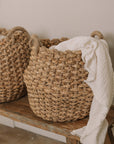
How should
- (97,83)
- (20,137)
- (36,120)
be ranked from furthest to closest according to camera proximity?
(20,137)
(36,120)
(97,83)

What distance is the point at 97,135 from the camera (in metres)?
0.85

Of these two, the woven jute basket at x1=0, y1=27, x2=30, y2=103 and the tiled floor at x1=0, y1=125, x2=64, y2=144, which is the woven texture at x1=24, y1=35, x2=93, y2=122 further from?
the tiled floor at x1=0, y1=125, x2=64, y2=144

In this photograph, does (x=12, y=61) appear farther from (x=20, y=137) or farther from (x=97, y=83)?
(x=20, y=137)

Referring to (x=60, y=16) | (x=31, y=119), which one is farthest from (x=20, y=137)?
(x=60, y=16)

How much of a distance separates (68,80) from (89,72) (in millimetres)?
81

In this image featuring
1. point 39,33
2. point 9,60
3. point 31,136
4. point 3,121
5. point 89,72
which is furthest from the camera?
point 3,121

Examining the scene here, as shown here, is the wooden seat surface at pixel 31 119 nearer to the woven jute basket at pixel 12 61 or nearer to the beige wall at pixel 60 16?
the woven jute basket at pixel 12 61

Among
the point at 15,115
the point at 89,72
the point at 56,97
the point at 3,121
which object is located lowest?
the point at 3,121

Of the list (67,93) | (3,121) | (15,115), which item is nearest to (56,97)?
(67,93)

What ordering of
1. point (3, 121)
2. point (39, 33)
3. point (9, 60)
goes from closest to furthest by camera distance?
point (9, 60) → point (39, 33) → point (3, 121)

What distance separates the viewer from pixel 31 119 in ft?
3.25

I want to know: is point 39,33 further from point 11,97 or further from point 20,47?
point 11,97

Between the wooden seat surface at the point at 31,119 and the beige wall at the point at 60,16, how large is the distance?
40 cm

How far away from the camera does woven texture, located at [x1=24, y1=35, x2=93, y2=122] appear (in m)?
0.84
